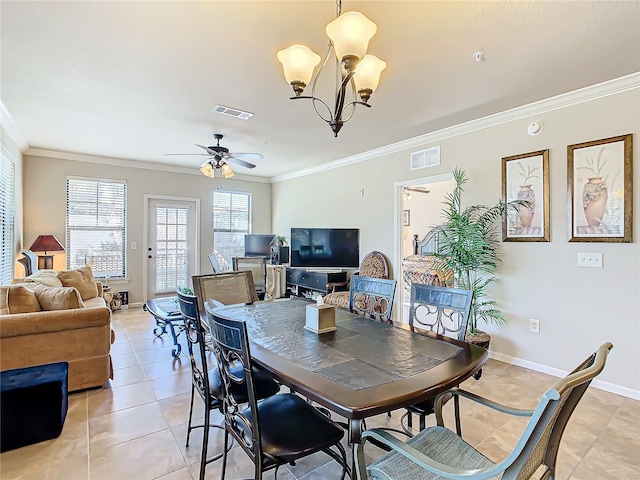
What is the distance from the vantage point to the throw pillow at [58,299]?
284 cm

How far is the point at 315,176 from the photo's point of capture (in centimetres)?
646

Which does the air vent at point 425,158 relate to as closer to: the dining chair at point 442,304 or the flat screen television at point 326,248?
the flat screen television at point 326,248

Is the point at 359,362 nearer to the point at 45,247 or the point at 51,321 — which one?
the point at 51,321

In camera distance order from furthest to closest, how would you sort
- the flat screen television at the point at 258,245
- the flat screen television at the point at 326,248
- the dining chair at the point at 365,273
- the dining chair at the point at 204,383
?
the flat screen television at the point at 258,245, the flat screen television at the point at 326,248, the dining chair at the point at 365,273, the dining chair at the point at 204,383

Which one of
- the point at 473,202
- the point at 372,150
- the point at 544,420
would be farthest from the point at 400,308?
the point at 544,420

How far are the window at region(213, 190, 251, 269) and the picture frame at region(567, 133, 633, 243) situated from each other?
5.88m

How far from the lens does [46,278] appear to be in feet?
13.1

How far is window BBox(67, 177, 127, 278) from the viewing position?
222 inches

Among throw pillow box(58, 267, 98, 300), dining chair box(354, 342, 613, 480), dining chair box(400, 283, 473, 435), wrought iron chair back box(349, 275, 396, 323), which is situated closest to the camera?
dining chair box(354, 342, 613, 480)

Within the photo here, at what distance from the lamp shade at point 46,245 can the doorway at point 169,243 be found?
138 centimetres

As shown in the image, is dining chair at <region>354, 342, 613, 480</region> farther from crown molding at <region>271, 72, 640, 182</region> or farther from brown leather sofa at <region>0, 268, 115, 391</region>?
crown molding at <region>271, 72, 640, 182</region>

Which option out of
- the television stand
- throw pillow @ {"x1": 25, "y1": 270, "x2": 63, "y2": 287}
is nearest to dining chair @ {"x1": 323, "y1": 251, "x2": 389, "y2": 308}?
the television stand

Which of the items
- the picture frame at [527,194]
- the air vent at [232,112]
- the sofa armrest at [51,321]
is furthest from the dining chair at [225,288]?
the picture frame at [527,194]

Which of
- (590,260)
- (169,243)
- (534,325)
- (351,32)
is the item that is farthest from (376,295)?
(169,243)
